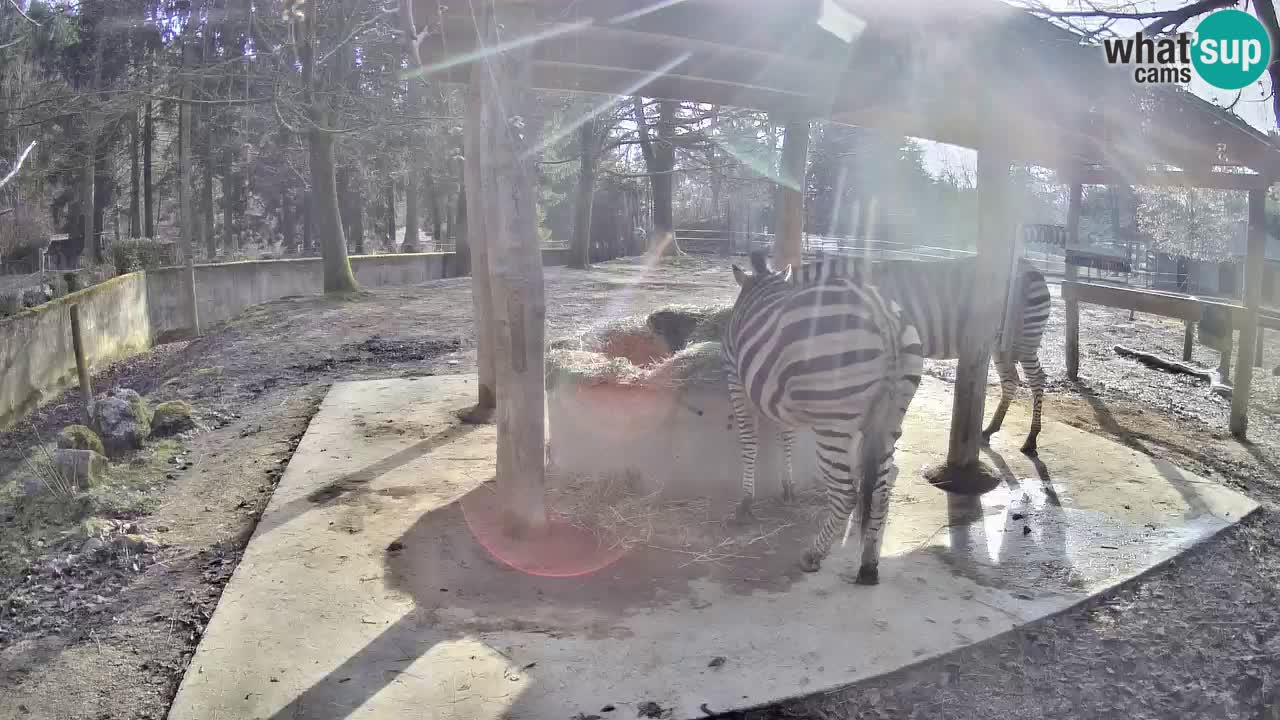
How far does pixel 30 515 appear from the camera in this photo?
595 cm

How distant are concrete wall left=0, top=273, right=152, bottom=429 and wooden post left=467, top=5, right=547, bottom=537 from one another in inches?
309

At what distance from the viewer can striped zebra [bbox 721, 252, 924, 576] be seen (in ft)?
14.9

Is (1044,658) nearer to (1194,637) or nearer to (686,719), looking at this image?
(1194,637)

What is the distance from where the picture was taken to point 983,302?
21.2 feet

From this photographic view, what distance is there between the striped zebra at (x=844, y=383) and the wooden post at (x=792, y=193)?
356cm

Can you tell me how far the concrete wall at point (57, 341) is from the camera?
9992 mm

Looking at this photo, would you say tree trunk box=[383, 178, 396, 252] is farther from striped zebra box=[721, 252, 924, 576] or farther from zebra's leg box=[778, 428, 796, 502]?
striped zebra box=[721, 252, 924, 576]

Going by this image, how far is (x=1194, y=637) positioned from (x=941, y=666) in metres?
1.34

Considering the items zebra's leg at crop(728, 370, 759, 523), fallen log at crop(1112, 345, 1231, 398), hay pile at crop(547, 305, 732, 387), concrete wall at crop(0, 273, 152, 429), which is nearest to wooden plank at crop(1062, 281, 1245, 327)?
fallen log at crop(1112, 345, 1231, 398)

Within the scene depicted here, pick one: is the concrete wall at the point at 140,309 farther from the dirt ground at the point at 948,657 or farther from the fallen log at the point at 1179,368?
the fallen log at the point at 1179,368

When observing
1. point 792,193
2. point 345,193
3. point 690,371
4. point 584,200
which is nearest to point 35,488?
point 690,371

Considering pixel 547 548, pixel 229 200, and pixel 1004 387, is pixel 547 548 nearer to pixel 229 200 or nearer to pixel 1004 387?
pixel 1004 387

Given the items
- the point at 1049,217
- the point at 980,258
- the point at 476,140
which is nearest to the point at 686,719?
the point at 980,258

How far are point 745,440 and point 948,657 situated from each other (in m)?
2.24
